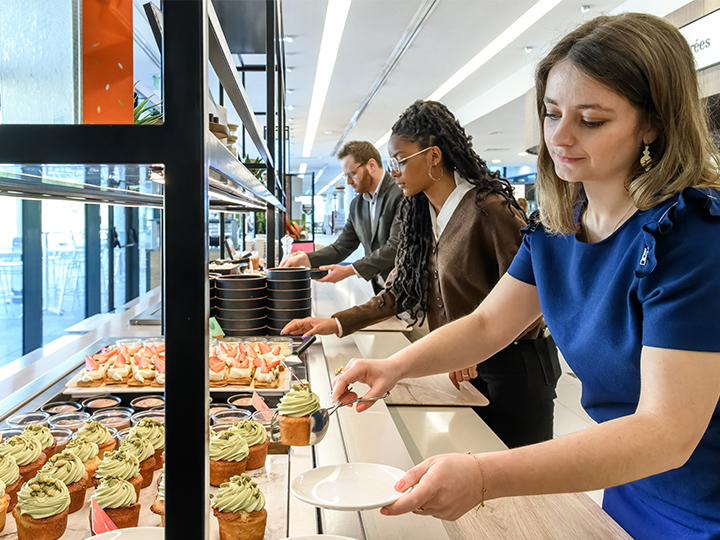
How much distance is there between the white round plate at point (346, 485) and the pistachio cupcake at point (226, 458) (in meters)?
0.25

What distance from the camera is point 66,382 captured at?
1879 mm

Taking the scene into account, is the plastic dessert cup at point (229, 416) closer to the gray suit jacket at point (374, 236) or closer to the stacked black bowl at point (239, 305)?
the stacked black bowl at point (239, 305)

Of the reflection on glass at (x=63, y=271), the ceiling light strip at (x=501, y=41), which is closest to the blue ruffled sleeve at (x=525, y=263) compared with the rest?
the ceiling light strip at (x=501, y=41)

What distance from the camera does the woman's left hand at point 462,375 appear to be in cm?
187

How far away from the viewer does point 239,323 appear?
8.60 ft

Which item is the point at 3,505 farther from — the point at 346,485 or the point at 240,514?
the point at 346,485

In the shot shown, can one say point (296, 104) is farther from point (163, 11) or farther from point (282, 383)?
point (163, 11)

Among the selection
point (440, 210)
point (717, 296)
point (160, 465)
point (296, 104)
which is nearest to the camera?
point (717, 296)

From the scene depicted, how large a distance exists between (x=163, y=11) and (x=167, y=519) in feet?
1.97

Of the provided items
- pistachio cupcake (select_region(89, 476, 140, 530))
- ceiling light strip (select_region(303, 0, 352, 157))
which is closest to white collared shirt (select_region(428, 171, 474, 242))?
pistachio cupcake (select_region(89, 476, 140, 530))

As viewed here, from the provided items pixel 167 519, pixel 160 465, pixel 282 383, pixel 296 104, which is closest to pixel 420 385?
pixel 282 383

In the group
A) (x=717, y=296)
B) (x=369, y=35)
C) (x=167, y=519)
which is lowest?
(x=167, y=519)

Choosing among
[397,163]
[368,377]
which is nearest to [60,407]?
[368,377]

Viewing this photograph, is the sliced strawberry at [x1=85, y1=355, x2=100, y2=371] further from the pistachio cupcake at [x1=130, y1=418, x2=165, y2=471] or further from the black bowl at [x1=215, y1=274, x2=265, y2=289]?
the black bowl at [x1=215, y1=274, x2=265, y2=289]
